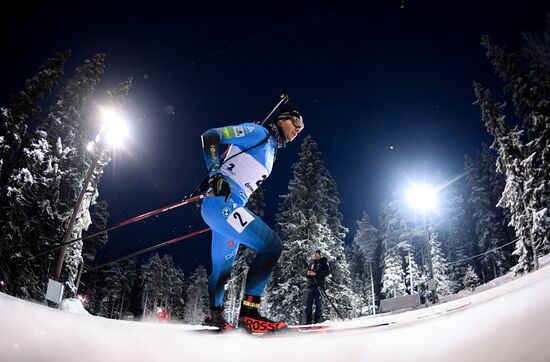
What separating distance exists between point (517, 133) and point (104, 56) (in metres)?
22.4

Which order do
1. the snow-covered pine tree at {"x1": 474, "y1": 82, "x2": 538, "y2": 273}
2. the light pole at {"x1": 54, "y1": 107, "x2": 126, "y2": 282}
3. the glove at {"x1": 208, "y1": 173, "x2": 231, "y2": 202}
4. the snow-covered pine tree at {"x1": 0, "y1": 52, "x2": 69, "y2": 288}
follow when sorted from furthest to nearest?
the snow-covered pine tree at {"x1": 474, "y1": 82, "x2": 538, "y2": 273} < the light pole at {"x1": 54, "y1": 107, "x2": 126, "y2": 282} < the snow-covered pine tree at {"x1": 0, "y1": 52, "x2": 69, "y2": 288} < the glove at {"x1": 208, "y1": 173, "x2": 231, "y2": 202}

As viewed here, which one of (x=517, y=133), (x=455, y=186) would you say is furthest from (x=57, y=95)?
(x=455, y=186)

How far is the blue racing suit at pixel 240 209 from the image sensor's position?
3.24 metres

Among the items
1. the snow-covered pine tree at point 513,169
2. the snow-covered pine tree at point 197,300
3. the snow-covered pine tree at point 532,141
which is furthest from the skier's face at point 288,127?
the snow-covered pine tree at point 197,300

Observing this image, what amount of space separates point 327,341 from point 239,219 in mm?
2357

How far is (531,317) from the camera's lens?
1.89 feet

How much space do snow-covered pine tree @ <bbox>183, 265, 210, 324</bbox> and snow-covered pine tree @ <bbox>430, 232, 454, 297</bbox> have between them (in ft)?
150

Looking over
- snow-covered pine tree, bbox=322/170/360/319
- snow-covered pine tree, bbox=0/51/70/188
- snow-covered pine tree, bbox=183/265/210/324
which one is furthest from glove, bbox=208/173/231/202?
snow-covered pine tree, bbox=183/265/210/324

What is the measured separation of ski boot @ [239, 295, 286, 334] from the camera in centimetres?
279

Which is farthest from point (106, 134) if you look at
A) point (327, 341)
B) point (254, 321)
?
point (327, 341)

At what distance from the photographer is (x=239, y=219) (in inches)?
127

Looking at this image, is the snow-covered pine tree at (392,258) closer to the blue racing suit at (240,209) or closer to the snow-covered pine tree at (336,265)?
the snow-covered pine tree at (336,265)

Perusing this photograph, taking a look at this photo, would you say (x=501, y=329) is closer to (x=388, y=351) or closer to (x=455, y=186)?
(x=388, y=351)

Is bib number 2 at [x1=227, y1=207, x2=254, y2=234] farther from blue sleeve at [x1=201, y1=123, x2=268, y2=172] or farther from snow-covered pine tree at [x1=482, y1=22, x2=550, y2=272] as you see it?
snow-covered pine tree at [x1=482, y1=22, x2=550, y2=272]
